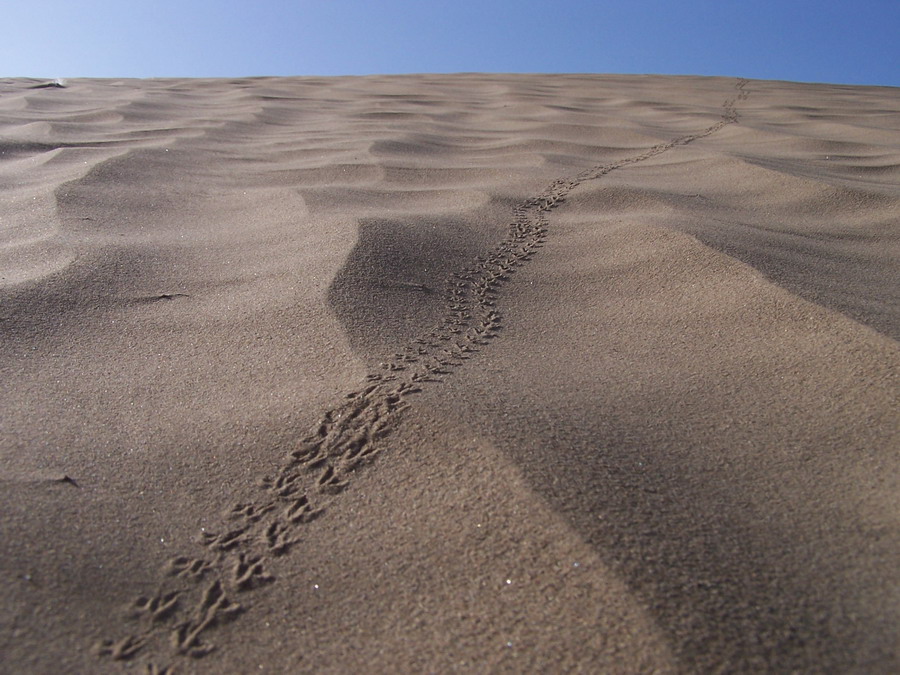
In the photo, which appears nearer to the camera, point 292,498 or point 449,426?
point 292,498

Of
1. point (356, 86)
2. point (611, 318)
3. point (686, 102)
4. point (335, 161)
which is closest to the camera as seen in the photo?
point (611, 318)

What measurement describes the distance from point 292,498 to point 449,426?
298mm

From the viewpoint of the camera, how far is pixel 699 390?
1.44 meters

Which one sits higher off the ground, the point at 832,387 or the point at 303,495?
the point at 832,387

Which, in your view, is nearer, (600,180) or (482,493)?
(482,493)

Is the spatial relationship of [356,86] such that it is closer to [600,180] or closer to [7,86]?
[7,86]

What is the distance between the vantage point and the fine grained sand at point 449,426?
0.93 metres

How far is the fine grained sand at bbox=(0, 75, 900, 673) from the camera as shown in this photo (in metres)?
0.93

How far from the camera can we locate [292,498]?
1.18 meters

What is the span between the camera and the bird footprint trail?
3.14 ft

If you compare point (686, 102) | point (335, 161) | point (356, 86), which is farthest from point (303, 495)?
point (356, 86)

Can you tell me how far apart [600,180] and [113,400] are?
218cm

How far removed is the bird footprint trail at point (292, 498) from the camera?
3.14ft

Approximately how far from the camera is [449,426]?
129cm
